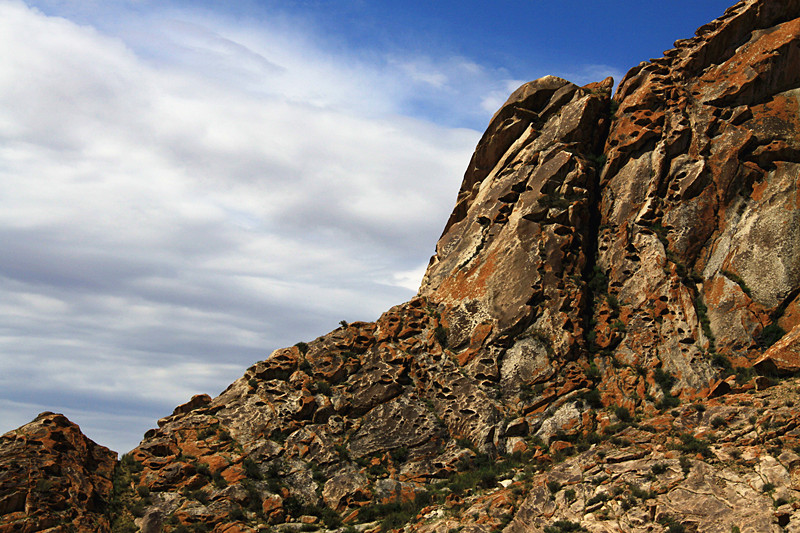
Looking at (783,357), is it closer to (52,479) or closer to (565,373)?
(565,373)

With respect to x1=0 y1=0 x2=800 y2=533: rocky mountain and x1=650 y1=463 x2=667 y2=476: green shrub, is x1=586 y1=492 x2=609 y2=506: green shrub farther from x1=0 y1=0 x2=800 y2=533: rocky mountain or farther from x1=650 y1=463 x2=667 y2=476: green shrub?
x1=650 y1=463 x2=667 y2=476: green shrub

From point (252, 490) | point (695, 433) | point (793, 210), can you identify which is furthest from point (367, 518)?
point (793, 210)

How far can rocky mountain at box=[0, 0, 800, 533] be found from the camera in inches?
995

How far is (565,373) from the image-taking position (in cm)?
3269

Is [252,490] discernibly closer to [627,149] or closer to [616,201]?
[616,201]

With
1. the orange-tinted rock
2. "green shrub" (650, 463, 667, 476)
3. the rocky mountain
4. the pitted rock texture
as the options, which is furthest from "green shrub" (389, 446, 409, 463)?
the orange-tinted rock

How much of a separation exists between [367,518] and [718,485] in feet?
51.9

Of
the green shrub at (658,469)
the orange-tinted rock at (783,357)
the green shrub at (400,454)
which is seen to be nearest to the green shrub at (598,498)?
the green shrub at (658,469)

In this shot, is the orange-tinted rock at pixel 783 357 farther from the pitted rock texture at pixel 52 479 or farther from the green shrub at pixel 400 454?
the pitted rock texture at pixel 52 479

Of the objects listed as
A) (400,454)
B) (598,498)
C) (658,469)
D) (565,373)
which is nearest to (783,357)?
(658,469)

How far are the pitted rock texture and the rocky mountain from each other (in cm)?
11

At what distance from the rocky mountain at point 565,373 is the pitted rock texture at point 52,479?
0.11 m

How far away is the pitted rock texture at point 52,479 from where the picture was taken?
2628 centimetres

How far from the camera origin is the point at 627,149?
3847cm
